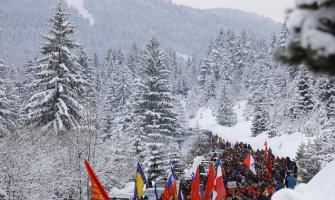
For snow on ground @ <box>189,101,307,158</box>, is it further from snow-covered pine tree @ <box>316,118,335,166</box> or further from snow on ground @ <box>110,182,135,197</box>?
snow on ground @ <box>110,182,135,197</box>

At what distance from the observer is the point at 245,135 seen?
223 feet

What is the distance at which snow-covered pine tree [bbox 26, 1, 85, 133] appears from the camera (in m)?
29.7

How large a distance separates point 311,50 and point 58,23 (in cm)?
2906

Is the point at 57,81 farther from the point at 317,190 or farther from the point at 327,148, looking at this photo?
the point at 317,190

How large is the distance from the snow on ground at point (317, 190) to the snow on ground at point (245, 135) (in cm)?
3056

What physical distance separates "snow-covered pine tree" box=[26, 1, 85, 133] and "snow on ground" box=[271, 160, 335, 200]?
70.0ft

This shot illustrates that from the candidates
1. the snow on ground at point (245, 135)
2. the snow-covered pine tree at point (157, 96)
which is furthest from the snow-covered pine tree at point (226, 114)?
the snow-covered pine tree at point (157, 96)

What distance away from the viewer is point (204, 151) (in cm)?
5541

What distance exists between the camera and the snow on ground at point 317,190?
8.09 m

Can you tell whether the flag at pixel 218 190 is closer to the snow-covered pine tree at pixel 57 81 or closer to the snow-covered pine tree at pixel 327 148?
the snow-covered pine tree at pixel 327 148

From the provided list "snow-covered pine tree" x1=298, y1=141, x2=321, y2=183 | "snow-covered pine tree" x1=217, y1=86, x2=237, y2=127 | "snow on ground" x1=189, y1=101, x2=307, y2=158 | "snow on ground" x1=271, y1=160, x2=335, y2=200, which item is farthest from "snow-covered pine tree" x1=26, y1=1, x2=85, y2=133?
"snow-covered pine tree" x1=217, y1=86, x2=237, y2=127

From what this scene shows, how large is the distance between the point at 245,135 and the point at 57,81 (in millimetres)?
41502

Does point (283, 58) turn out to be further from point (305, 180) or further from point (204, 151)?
point (204, 151)

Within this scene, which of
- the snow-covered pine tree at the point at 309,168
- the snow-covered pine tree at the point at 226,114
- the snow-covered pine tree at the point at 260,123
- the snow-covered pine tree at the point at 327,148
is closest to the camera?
the snow-covered pine tree at the point at 327,148
